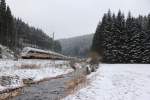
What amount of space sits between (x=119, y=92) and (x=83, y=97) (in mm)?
2934

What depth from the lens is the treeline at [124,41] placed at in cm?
6122

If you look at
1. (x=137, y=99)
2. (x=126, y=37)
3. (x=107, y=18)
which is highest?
(x=107, y=18)

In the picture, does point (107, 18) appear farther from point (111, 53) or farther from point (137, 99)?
point (137, 99)

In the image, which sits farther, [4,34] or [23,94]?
[4,34]

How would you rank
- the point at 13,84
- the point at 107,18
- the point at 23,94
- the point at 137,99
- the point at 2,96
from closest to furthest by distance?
1. the point at 137,99
2. the point at 2,96
3. the point at 23,94
4. the point at 13,84
5. the point at 107,18

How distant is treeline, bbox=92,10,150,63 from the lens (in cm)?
6122

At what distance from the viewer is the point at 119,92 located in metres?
16.1

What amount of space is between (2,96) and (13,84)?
4.55 meters

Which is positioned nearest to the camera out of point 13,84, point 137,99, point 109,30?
point 137,99

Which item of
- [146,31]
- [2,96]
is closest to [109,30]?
[146,31]

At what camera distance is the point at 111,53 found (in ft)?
216

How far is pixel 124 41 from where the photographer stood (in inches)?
2562

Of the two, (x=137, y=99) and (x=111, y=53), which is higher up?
(x=111, y=53)

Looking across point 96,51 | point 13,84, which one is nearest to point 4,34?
point 96,51
